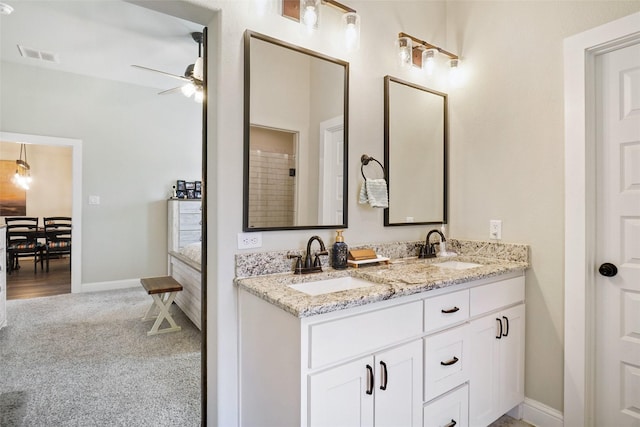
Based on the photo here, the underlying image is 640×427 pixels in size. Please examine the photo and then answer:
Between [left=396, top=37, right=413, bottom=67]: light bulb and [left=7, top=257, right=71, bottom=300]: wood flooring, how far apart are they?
5.19 metres

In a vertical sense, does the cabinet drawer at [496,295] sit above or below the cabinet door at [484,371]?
above

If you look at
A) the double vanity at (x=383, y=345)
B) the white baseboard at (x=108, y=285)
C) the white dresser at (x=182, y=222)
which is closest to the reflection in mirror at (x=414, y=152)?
the double vanity at (x=383, y=345)

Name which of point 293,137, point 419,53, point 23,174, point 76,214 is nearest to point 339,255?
point 293,137

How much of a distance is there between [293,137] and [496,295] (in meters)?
1.42

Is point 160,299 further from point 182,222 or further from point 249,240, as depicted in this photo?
point 249,240

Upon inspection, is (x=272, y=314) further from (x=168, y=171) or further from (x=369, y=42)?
(x=168, y=171)

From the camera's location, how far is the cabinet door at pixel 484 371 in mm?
1739

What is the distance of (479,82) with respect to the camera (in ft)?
7.58

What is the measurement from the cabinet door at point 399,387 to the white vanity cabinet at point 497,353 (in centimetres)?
43

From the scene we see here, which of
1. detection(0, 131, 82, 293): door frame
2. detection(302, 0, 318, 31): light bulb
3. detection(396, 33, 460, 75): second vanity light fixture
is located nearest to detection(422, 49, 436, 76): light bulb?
detection(396, 33, 460, 75): second vanity light fixture

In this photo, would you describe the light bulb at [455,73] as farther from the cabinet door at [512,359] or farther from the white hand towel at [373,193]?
the cabinet door at [512,359]

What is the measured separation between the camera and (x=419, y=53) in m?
2.32

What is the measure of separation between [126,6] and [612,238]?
4.01 metres

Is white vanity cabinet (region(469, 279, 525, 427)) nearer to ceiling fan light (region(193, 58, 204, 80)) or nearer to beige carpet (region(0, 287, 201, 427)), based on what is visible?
beige carpet (region(0, 287, 201, 427))
